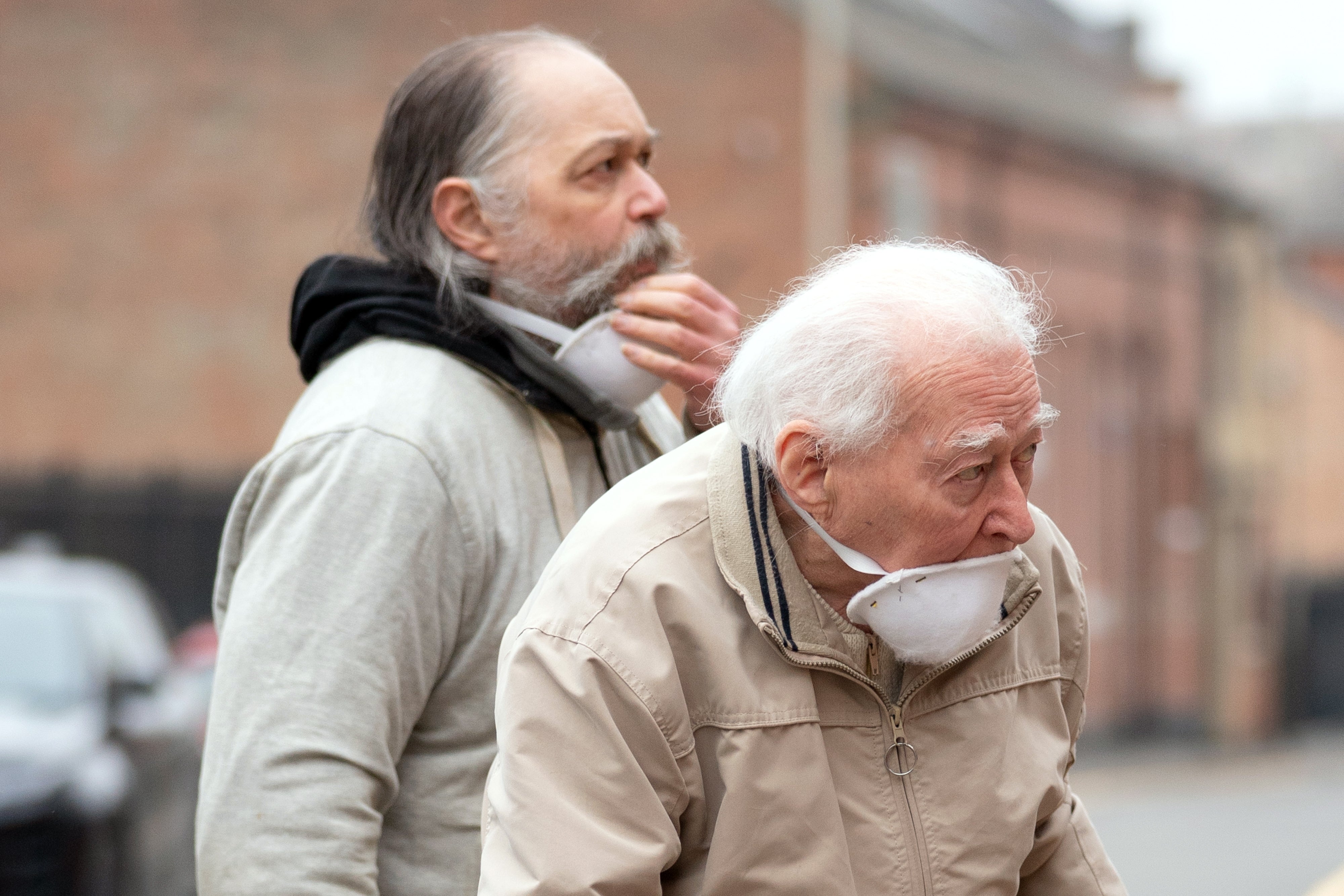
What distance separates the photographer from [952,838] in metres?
1.90

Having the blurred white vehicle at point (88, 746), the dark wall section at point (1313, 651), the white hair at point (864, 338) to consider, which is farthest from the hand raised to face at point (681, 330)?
the dark wall section at point (1313, 651)

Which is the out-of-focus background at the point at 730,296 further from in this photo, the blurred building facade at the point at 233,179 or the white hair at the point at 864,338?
the white hair at the point at 864,338

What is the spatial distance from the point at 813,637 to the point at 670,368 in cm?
59

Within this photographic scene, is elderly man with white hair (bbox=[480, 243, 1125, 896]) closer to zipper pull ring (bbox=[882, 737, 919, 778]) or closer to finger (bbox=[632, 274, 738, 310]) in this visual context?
zipper pull ring (bbox=[882, 737, 919, 778])

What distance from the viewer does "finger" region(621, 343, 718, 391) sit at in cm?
231

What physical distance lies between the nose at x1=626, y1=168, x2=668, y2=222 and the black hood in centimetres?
27

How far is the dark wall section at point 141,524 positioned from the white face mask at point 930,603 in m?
14.5

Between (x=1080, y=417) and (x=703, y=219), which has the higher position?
(x=703, y=219)

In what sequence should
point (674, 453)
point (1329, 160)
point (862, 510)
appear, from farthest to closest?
1. point (1329, 160)
2. point (674, 453)
3. point (862, 510)

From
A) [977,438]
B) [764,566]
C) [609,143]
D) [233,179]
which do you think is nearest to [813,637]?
[764,566]

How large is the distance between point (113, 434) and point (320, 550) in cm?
1518

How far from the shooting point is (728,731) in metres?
1.82

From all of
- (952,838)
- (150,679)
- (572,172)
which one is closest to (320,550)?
(572,172)

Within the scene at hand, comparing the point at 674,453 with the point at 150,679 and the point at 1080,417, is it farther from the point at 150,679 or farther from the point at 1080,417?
the point at 1080,417
